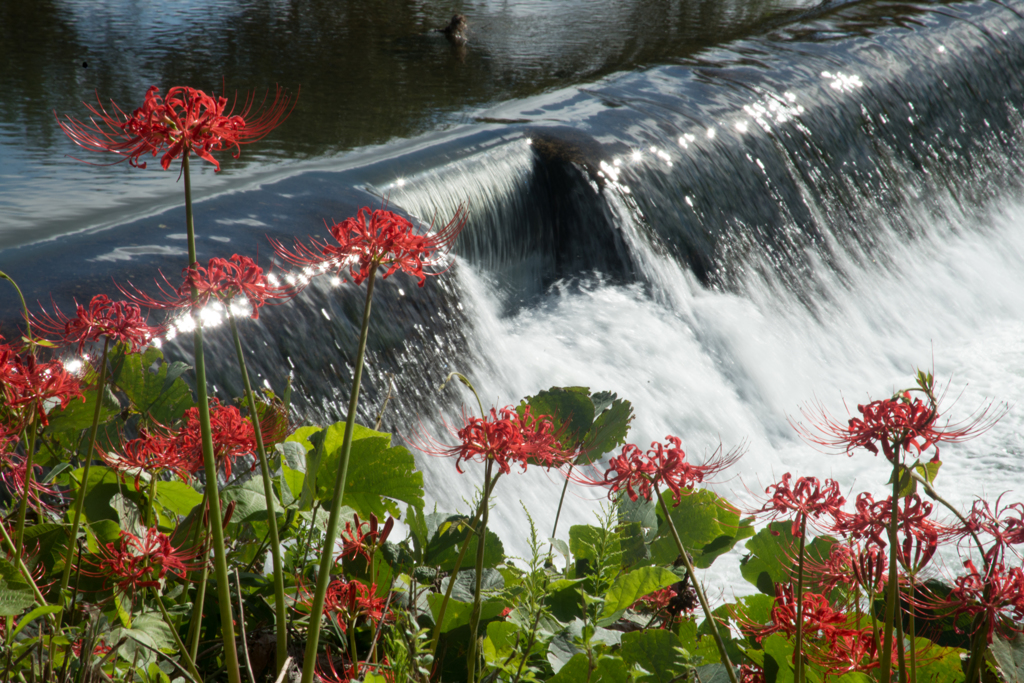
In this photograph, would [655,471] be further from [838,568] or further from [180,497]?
[180,497]

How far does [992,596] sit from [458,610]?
0.76 m

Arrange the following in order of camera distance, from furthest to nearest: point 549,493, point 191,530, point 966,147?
point 966,147
point 549,493
point 191,530

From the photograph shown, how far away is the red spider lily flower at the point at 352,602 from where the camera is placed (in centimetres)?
125

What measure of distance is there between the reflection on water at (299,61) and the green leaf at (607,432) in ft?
13.7

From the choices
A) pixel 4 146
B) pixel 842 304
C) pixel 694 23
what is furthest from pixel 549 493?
pixel 694 23

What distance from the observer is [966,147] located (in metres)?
9.38

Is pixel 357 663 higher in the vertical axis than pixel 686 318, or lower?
higher

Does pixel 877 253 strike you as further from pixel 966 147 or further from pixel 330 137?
pixel 330 137

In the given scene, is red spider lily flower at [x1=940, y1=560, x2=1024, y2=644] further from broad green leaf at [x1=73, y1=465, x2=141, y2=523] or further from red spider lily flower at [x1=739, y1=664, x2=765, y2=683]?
broad green leaf at [x1=73, y1=465, x2=141, y2=523]

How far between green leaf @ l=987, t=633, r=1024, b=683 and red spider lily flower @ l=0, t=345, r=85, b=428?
3.97 feet

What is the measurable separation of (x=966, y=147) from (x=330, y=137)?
282 inches

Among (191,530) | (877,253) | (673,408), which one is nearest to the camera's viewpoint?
(191,530)

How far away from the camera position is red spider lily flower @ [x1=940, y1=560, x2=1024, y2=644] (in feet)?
3.20

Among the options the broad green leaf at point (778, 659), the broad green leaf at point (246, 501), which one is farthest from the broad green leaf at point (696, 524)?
the broad green leaf at point (246, 501)
